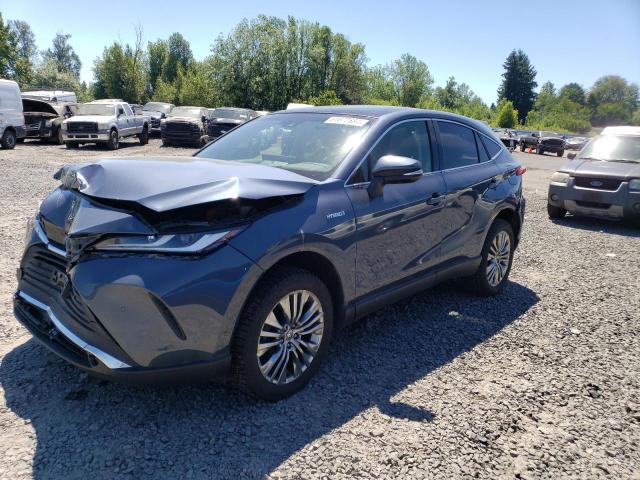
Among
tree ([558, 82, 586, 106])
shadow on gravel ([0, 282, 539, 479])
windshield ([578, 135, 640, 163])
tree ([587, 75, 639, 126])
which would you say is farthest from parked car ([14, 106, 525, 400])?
tree ([558, 82, 586, 106])

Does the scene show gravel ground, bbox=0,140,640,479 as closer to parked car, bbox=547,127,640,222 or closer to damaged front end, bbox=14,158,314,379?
damaged front end, bbox=14,158,314,379

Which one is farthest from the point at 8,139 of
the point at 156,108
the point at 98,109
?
the point at 156,108

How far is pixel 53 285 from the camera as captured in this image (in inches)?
107

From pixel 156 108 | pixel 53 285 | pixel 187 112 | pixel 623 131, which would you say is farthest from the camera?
pixel 156 108

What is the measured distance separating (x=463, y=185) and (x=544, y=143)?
37003 mm

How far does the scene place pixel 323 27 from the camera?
53.4m

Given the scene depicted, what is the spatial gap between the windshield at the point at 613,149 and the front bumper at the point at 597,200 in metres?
0.92

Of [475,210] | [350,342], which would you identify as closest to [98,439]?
[350,342]

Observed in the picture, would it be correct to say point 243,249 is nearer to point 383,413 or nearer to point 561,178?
point 383,413

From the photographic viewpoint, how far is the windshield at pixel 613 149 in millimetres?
9484

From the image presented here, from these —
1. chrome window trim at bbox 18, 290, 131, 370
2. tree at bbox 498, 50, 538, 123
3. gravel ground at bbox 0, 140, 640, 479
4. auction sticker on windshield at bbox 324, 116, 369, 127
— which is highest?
tree at bbox 498, 50, 538, 123

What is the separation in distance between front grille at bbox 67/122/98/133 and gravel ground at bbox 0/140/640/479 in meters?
15.5

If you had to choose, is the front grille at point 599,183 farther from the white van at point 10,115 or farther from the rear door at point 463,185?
the white van at point 10,115

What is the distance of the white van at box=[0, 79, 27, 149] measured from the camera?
16.5 m
